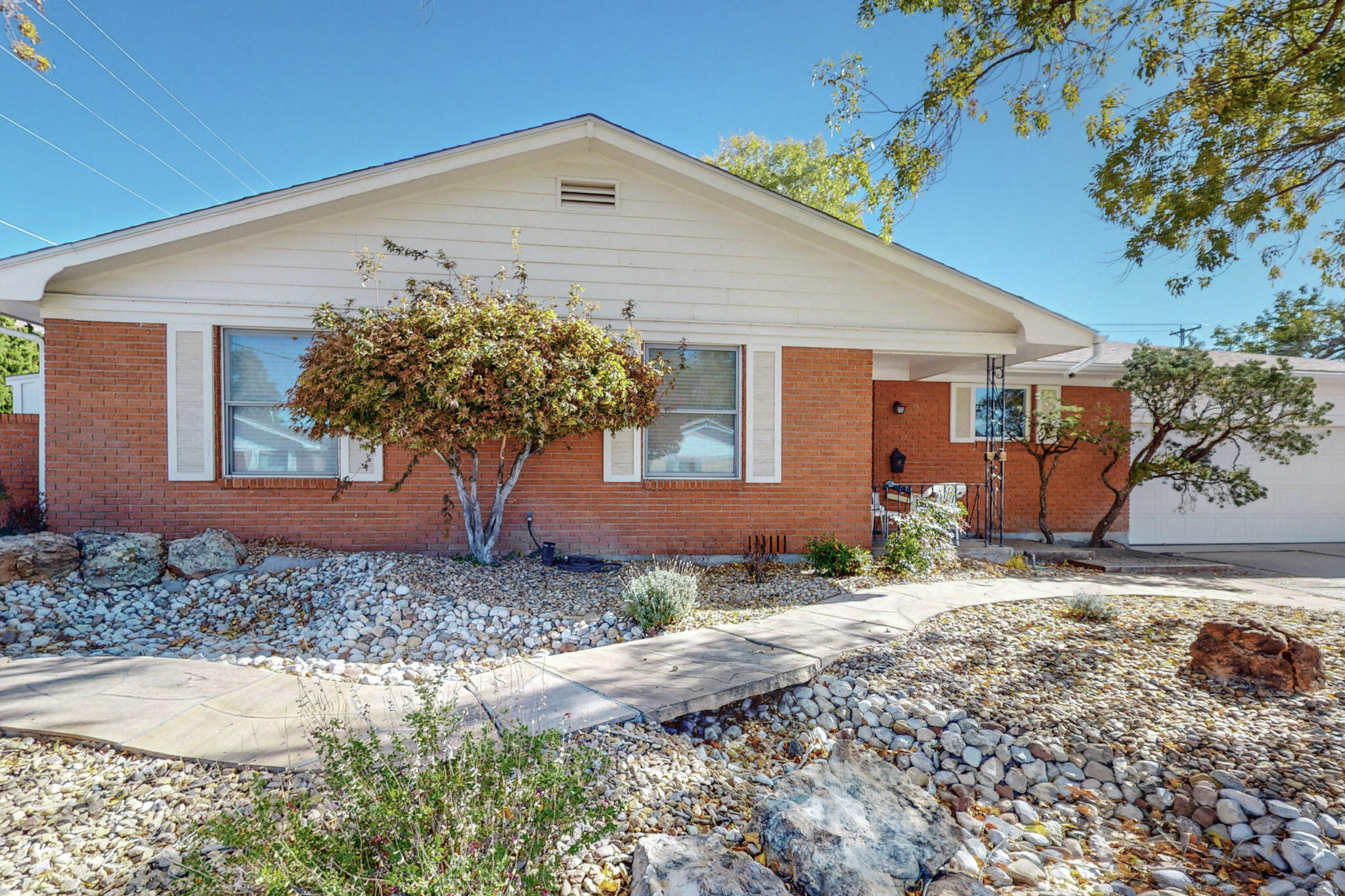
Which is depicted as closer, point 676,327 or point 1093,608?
A: point 1093,608

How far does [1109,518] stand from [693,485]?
671 centimetres

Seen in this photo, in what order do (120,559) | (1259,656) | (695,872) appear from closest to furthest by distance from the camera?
1. (695,872)
2. (1259,656)
3. (120,559)

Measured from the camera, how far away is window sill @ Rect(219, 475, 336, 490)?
6551mm

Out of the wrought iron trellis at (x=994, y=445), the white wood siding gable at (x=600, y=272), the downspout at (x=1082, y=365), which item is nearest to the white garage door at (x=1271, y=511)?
the downspout at (x=1082, y=365)

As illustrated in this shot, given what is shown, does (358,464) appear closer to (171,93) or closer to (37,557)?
(37,557)

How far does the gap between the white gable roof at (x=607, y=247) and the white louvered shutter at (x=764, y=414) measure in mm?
283

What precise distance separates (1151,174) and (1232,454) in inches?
275

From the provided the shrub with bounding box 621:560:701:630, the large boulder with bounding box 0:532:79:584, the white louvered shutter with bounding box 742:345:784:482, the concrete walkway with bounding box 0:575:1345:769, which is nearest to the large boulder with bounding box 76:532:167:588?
the large boulder with bounding box 0:532:79:584

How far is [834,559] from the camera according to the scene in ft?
21.7

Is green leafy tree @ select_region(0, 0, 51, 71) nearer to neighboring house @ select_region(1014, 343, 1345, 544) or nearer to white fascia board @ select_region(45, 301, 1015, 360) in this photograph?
white fascia board @ select_region(45, 301, 1015, 360)

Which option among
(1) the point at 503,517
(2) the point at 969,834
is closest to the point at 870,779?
(2) the point at 969,834

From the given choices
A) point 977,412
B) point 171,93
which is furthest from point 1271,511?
point 171,93

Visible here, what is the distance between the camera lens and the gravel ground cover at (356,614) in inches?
168

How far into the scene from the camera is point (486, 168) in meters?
6.80
